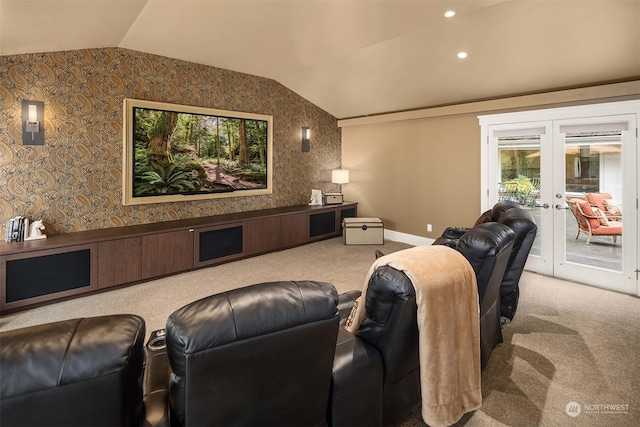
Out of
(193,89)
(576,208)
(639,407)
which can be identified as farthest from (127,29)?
(576,208)

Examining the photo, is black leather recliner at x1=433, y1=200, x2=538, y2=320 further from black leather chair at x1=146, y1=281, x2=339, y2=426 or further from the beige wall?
the beige wall

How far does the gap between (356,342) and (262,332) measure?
2.07ft

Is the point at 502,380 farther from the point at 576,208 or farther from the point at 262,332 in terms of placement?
the point at 576,208

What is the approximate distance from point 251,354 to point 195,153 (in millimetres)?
4546

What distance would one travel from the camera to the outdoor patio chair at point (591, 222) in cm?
403

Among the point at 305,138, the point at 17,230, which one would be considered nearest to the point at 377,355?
the point at 17,230

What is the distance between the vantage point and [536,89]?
15.0 feet

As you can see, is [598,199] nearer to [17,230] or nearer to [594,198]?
[594,198]

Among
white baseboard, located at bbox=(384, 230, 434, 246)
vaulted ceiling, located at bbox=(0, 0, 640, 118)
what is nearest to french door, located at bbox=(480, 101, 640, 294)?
vaulted ceiling, located at bbox=(0, 0, 640, 118)

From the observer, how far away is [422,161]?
19.9ft

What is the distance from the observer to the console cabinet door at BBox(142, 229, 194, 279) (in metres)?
4.21

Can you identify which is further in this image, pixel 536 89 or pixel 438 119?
pixel 438 119

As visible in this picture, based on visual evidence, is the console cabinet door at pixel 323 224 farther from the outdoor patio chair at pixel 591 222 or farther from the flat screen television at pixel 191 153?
the outdoor patio chair at pixel 591 222

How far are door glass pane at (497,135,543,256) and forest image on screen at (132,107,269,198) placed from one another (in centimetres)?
376
